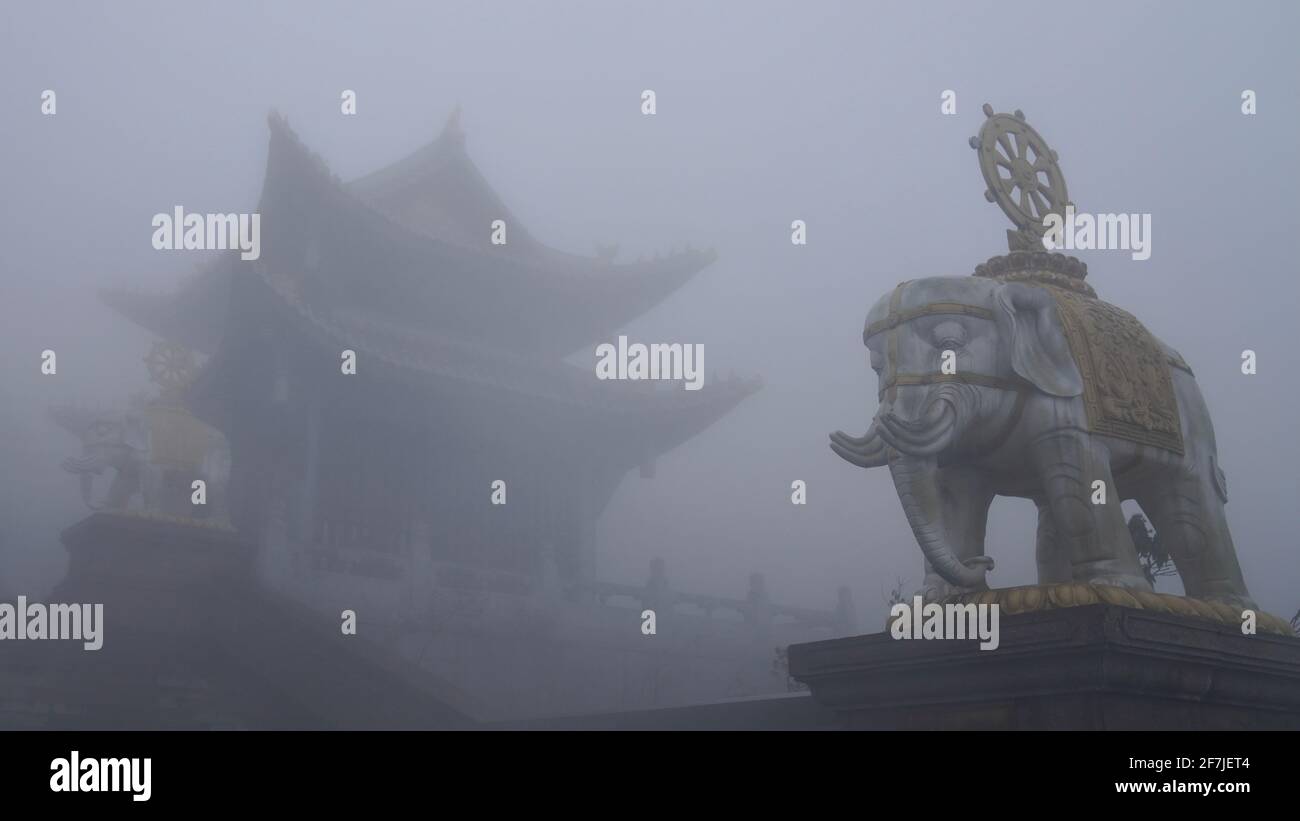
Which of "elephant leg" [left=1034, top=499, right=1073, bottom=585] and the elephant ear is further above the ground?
the elephant ear

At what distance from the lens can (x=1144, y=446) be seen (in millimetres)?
5336

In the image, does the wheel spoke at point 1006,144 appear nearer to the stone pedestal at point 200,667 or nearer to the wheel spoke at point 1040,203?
the wheel spoke at point 1040,203

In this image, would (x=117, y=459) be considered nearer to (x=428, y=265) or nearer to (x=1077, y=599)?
(x=428, y=265)

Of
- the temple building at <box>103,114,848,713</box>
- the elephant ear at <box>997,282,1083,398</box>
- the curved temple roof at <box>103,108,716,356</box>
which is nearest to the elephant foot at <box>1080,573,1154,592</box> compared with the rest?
the elephant ear at <box>997,282,1083,398</box>

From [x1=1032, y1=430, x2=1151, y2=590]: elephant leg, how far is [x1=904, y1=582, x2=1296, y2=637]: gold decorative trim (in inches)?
4.6

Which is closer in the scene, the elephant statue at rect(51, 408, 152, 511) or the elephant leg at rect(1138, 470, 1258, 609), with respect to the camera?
the elephant leg at rect(1138, 470, 1258, 609)

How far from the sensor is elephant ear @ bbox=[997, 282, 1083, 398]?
513cm

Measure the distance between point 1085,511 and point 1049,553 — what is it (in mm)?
589

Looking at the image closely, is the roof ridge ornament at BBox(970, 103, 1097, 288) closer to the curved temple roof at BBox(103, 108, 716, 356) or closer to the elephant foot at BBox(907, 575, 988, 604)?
the elephant foot at BBox(907, 575, 988, 604)

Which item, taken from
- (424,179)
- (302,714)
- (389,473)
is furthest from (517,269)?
(302,714)

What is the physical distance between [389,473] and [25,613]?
326 inches

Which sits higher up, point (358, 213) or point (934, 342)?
point (358, 213)
